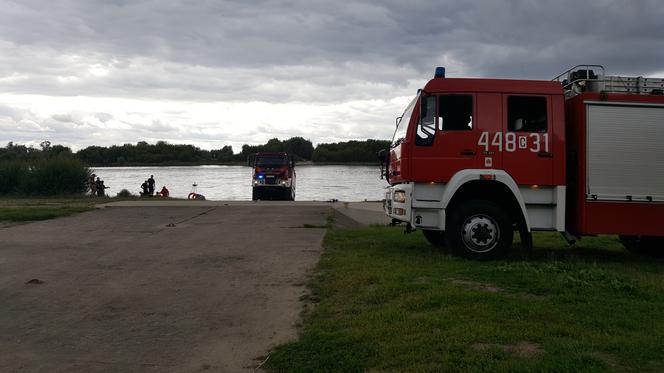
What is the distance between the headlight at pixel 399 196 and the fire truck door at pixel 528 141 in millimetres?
1601

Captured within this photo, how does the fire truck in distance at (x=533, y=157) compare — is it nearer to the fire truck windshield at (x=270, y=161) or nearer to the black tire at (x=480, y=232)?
the black tire at (x=480, y=232)

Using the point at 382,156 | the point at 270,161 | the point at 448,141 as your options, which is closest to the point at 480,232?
the point at 448,141

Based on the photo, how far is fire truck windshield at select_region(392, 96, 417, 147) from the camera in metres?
9.56

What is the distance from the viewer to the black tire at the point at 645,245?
10555 millimetres

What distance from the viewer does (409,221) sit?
9250 mm

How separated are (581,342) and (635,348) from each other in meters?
0.39

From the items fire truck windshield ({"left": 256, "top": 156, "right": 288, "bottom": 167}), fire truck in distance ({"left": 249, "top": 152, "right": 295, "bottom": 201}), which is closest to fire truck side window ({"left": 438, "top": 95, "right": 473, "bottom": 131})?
fire truck in distance ({"left": 249, "top": 152, "right": 295, "bottom": 201})

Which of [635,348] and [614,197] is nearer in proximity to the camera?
[635,348]

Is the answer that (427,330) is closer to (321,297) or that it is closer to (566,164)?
(321,297)

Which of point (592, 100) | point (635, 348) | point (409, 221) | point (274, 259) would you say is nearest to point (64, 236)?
point (274, 259)

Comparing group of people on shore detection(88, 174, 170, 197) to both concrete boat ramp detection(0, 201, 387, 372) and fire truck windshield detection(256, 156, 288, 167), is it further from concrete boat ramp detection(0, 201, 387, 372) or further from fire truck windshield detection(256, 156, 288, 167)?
concrete boat ramp detection(0, 201, 387, 372)

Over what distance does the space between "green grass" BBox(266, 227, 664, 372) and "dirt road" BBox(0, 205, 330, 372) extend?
0.57 metres

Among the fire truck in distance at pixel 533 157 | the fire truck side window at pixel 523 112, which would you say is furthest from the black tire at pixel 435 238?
the fire truck side window at pixel 523 112

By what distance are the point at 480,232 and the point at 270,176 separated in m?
23.7
